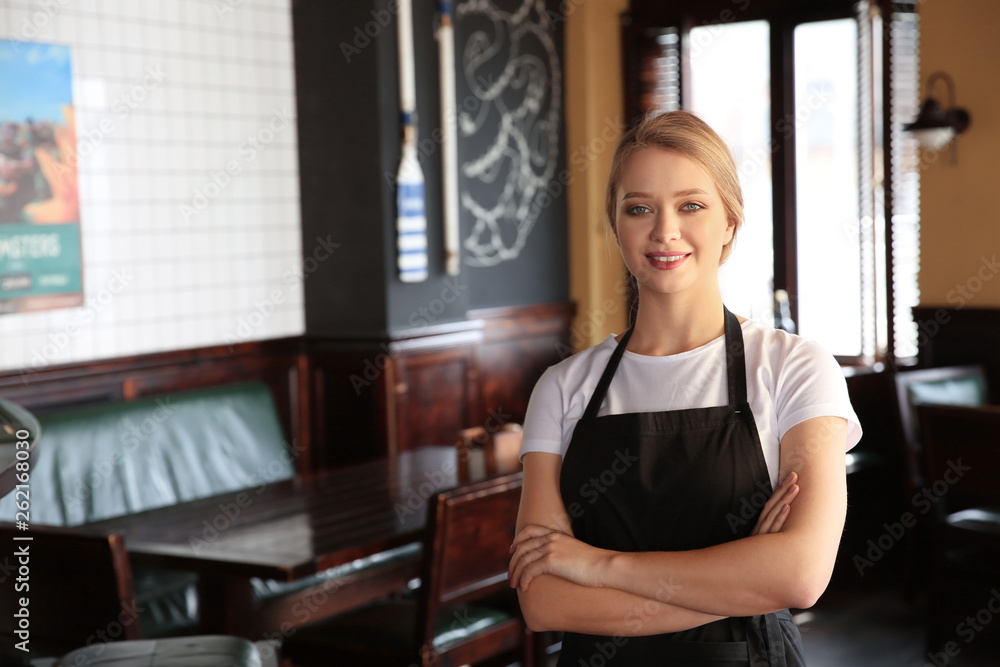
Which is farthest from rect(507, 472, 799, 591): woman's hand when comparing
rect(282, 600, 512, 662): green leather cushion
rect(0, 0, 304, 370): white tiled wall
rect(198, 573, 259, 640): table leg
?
rect(0, 0, 304, 370): white tiled wall

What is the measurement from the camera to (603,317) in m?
5.98

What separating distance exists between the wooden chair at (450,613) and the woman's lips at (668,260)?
3.75ft

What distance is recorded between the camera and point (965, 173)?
15.6 feet

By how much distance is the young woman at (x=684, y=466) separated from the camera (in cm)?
139

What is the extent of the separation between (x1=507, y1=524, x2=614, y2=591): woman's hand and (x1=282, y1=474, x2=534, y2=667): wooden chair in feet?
3.16

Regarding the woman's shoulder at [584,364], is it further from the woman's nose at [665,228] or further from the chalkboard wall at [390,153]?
the chalkboard wall at [390,153]

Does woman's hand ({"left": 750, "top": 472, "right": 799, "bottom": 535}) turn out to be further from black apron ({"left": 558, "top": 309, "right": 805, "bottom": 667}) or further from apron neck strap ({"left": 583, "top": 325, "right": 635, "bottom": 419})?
apron neck strap ({"left": 583, "top": 325, "right": 635, "bottom": 419})

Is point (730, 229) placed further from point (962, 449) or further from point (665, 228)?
point (962, 449)

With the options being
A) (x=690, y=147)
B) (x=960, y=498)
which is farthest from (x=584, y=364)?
(x=960, y=498)

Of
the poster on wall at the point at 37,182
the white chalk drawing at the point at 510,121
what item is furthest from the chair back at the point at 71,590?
the white chalk drawing at the point at 510,121

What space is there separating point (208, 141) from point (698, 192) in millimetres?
3278

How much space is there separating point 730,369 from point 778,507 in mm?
197

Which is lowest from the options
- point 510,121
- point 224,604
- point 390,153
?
point 224,604

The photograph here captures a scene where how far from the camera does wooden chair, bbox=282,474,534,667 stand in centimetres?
253
